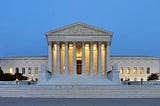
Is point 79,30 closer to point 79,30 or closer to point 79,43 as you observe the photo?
point 79,30

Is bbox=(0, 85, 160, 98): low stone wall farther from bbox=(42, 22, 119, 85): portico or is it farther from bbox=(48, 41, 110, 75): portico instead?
bbox=(48, 41, 110, 75): portico

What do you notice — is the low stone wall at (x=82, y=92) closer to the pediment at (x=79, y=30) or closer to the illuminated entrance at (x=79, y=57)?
the pediment at (x=79, y=30)

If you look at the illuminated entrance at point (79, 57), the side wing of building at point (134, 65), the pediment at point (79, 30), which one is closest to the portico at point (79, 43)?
the pediment at point (79, 30)

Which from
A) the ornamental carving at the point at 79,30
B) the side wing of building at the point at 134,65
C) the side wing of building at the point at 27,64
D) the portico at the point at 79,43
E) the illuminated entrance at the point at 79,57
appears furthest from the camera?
the side wing of building at the point at 134,65

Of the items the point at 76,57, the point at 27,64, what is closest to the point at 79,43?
the point at 76,57

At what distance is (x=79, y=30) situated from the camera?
76.4 metres

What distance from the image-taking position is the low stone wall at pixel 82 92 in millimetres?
39147

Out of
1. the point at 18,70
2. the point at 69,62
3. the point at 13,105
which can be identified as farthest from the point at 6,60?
the point at 13,105

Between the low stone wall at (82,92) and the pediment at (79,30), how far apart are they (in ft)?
118

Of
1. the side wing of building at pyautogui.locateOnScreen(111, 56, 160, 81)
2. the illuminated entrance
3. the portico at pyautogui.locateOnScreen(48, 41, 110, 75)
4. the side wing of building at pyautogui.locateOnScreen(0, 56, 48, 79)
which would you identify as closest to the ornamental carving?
the portico at pyautogui.locateOnScreen(48, 41, 110, 75)

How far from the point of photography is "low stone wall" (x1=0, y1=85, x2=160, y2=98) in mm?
39147

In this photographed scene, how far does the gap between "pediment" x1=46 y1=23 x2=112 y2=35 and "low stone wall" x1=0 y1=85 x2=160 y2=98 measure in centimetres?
3592

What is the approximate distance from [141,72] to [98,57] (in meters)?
28.0

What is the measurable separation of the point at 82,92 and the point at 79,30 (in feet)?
124
